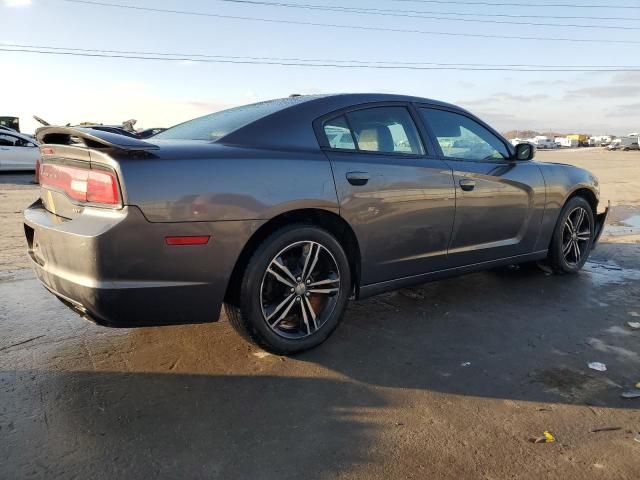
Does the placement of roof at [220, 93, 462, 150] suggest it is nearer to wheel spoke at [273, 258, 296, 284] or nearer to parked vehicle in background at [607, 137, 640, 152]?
wheel spoke at [273, 258, 296, 284]

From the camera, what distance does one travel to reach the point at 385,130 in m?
3.79

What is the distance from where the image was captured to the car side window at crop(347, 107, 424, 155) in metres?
3.64

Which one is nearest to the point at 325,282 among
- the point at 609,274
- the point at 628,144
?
the point at 609,274

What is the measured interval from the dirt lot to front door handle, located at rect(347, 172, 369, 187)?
41.5 inches

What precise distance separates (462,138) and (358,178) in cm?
137

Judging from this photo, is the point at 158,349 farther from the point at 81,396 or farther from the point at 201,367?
the point at 81,396

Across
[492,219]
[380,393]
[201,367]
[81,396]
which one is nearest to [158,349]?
[201,367]

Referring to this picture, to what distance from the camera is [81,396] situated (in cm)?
279

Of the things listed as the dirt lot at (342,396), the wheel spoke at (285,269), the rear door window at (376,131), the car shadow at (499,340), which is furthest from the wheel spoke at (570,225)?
the wheel spoke at (285,269)

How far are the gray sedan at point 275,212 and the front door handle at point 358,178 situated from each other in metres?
0.01

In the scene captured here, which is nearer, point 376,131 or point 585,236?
point 376,131

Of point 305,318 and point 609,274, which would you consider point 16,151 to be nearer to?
point 305,318

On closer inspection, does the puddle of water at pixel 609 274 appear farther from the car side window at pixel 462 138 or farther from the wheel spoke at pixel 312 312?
the wheel spoke at pixel 312 312

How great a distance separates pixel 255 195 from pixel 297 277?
2.01 ft
